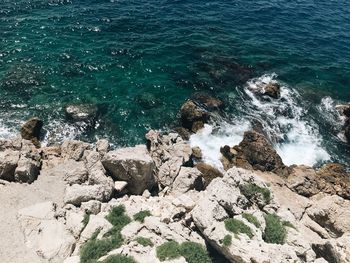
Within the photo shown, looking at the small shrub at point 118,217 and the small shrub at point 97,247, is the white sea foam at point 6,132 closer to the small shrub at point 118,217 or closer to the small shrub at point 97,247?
the small shrub at point 118,217

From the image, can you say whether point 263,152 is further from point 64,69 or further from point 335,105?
point 64,69

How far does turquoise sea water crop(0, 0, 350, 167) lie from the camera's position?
150 feet

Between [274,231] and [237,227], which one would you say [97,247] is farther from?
[274,231]

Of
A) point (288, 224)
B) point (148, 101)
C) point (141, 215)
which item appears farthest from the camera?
point (148, 101)

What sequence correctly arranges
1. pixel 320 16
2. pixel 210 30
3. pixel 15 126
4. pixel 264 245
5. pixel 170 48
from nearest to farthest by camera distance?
pixel 264 245 → pixel 15 126 → pixel 170 48 → pixel 210 30 → pixel 320 16

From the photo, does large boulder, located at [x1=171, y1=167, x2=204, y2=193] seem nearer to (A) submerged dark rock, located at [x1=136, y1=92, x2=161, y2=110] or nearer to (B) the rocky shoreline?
(B) the rocky shoreline

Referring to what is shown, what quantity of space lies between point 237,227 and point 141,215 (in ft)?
22.4

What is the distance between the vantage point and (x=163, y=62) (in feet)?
177

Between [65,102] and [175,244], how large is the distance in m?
26.5

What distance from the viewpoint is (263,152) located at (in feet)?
134

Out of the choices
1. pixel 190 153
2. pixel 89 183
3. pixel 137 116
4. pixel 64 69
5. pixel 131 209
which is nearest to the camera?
pixel 131 209

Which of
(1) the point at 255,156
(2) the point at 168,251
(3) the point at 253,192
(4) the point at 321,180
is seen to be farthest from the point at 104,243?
(4) the point at 321,180

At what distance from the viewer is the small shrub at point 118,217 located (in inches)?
1104

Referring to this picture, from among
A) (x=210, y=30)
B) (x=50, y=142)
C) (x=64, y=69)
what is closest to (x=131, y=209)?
(x=50, y=142)
